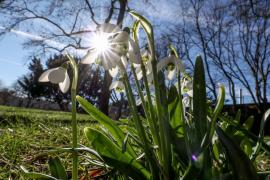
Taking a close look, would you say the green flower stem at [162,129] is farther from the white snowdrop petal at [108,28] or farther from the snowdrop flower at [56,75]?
the snowdrop flower at [56,75]

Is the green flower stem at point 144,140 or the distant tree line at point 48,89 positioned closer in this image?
the green flower stem at point 144,140

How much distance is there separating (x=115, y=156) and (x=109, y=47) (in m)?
0.31

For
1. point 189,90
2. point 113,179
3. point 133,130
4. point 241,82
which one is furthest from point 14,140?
point 241,82

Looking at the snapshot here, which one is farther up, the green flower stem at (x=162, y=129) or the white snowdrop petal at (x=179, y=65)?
the white snowdrop petal at (x=179, y=65)

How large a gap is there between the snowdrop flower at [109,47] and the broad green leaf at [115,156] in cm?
21

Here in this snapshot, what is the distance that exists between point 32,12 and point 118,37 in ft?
55.7

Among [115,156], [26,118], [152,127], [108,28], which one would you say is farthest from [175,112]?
[26,118]

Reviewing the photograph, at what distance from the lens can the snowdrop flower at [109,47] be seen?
2.88 feet

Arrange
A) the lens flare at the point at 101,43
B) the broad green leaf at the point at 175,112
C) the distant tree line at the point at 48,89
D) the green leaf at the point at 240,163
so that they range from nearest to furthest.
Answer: the green leaf at the point at 240,163, the lens flare at the point at 101,43, the broad green leaf at the point at 175,112, the distant tree line at the point at 48,89

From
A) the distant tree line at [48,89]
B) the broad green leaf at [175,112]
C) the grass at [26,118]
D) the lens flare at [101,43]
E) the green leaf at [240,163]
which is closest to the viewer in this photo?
the green leaf at [240,163]

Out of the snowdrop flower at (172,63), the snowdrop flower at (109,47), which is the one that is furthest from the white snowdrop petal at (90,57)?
the snowdrop flower at (172,63)

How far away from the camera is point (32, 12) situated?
655 inches

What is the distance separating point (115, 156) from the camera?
3.15ft

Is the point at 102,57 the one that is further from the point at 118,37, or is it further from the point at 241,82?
the point at 241,82
